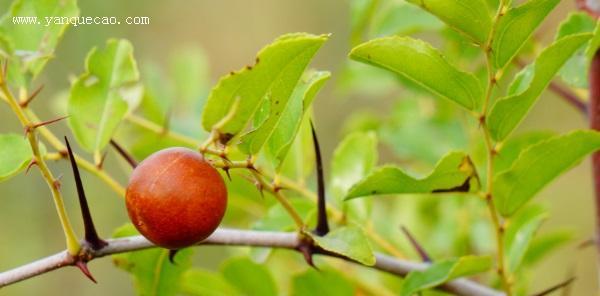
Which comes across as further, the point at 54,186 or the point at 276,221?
the point at 276,221

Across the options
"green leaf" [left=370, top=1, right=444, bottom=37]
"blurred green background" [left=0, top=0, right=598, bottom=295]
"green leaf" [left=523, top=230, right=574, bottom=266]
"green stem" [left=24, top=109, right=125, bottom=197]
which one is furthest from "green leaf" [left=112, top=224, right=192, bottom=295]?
"blurred green background" [left=0, top=0, right=598, bottom=295]

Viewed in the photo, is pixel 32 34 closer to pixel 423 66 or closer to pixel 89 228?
pixel 89 228

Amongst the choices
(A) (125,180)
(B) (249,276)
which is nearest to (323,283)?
(B) (249,276)

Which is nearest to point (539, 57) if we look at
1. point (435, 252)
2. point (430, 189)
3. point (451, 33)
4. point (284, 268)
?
point (430, 189)

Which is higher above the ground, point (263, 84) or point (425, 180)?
point (263, 84)

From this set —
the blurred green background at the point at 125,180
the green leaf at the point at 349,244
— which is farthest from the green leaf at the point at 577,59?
the blurred green background at the point at 125,180

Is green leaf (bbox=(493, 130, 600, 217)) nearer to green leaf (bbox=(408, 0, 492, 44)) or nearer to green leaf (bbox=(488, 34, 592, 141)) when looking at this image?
green leaf (bbox=(488, 34, 592, 141))
